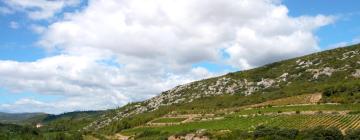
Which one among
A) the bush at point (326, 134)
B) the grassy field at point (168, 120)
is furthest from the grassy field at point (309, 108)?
the bush at point (326, 134)

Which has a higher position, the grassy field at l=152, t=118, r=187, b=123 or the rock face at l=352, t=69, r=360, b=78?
the rock face at l=352, t=69, r=360, b=78

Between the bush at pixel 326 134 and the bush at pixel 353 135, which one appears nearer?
the bush at pixel 353 135

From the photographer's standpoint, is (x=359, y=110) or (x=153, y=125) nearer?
(x=359, y=110)

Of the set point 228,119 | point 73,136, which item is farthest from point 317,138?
point 73,136

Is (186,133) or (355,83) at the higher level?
(355,83)

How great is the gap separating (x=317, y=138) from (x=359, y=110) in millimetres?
36691

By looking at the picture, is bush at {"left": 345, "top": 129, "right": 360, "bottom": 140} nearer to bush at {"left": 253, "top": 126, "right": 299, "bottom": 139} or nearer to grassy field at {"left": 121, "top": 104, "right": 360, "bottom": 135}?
grassy field at {"left": 121, "top": 104, "right": 360, "bottom": 135}

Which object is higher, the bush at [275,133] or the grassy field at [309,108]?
the grassy field at [309,108]

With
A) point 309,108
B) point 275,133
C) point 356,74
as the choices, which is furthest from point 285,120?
point 356,74

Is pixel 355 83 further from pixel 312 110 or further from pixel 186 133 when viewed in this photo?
pixel 186 133

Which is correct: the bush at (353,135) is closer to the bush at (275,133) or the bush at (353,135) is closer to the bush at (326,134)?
the bush at (326,134)

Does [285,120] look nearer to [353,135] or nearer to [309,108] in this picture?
[309,108]

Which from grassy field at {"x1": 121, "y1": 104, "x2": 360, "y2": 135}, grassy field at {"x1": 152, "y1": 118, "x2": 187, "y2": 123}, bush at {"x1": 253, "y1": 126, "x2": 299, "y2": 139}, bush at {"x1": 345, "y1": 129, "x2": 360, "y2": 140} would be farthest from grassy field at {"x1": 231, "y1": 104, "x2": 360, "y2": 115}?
bush at {"x1": 345, "y1": 129, "x2": 360, "y2": 140}

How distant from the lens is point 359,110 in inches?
4897
